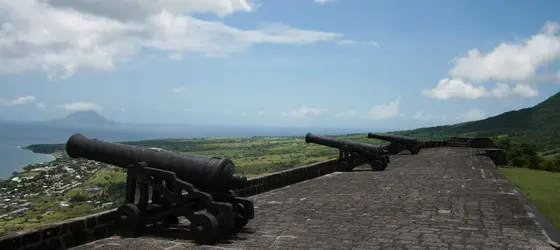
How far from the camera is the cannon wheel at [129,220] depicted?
634 centimetres

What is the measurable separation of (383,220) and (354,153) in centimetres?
903

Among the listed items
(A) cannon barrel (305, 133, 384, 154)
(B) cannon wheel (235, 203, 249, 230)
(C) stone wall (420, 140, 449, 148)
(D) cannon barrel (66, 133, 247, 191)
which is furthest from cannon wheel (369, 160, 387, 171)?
(C) stone wall (420, 140, 449, 148)

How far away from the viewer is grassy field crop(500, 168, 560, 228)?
10155mm

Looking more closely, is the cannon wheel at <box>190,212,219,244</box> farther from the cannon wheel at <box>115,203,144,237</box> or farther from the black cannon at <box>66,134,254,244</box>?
the cannon wheel at <box>115,203,144,237</box>

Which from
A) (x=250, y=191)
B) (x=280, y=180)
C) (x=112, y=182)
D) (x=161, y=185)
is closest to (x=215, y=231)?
(x=161, y=185)

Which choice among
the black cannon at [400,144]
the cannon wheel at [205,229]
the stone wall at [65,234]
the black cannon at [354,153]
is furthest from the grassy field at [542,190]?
the stone wall at [65,234]

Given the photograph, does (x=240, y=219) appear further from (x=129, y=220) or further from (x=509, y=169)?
(x=509, y=169)

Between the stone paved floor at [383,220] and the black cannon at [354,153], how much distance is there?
11.1 feet

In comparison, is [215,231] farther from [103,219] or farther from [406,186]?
[406,186]

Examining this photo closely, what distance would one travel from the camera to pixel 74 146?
23.5 ft

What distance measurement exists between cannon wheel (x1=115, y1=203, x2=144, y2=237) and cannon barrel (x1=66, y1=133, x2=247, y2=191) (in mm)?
647

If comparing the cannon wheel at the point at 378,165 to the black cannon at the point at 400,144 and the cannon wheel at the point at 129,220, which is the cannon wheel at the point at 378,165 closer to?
the black cannon at the point at 400,144

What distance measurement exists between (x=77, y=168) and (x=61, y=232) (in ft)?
240

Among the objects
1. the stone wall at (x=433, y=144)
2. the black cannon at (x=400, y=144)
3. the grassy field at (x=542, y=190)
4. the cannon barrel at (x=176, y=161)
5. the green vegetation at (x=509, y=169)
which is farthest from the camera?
the stone wall at (x=433, y=144)
